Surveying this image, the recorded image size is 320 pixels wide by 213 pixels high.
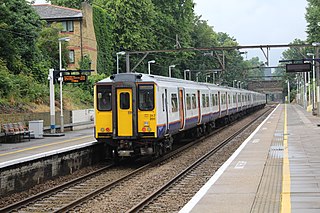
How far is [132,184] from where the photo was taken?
14.1 m

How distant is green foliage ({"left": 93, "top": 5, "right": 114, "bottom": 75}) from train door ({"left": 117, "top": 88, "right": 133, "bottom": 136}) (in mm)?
37925

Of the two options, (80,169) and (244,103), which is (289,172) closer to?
(80,169)

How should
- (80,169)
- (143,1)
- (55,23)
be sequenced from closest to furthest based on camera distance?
1. (80,169)
2. (55,23)
3. (143,1)

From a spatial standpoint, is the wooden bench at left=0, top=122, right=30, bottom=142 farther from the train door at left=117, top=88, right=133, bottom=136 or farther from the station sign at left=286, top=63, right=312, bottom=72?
→ the station sign at left=286, top=63, right=312, bottom=72

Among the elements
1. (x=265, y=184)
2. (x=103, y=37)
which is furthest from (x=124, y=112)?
(x=103, y=37)

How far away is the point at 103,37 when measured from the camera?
5638 centimetres

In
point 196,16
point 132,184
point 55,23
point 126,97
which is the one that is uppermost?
point 196,16

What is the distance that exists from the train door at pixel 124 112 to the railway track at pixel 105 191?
1.28m

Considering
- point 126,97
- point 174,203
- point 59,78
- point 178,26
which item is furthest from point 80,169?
point 178,26

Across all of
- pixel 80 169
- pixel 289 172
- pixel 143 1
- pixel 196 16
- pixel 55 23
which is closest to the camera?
pixel 289 172

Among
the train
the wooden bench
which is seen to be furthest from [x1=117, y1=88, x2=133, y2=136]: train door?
the wooden bench

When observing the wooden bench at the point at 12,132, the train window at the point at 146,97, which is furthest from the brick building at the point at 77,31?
the train window at the point at 146,97

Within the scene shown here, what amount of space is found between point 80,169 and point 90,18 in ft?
123

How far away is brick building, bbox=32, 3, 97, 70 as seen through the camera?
171ft
